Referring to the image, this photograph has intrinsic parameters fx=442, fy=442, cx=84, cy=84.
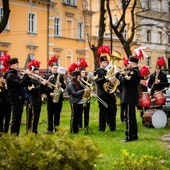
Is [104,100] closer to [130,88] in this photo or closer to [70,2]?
[130,88]

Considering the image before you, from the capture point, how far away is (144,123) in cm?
1469

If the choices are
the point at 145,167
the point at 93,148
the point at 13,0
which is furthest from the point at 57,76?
the point at 13,0

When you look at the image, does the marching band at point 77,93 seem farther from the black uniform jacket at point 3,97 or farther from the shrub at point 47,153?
the shrub at point 47,153

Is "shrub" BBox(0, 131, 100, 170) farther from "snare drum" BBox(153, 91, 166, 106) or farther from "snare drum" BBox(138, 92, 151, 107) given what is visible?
"snare drum" BBox(153, 91, 166, 106)

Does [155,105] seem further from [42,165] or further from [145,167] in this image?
[42,165]

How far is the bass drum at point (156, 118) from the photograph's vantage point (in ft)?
45.9

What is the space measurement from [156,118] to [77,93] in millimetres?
3001

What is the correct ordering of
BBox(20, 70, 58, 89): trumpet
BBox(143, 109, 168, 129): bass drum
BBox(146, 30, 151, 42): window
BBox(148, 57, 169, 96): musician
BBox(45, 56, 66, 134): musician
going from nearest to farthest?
BBox(20, 70, 58, 89): trumpet
BBox(45, 56, 66, 134): musician
BBox(143, 109, 168, 129): bass drum
BBox(148, 57, 169, 96): musician
BBox(146, 30, 151, 42): window

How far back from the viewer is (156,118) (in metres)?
14.1

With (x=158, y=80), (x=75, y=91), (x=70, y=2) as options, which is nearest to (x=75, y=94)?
(x=75, y=91)

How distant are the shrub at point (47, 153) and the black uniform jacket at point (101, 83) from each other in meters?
7.54

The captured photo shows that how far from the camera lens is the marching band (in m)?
10.9

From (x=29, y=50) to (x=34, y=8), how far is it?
4.16 meters

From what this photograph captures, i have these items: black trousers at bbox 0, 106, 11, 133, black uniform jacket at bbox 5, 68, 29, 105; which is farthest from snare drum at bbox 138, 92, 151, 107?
black uniform jacket at bbox 5, 68, 29, 105
